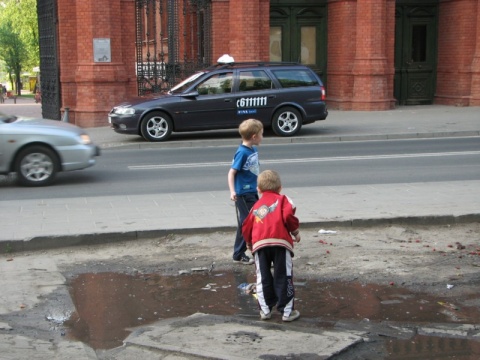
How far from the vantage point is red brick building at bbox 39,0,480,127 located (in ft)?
75.6

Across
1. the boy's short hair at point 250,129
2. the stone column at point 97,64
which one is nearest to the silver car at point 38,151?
the boy's short hair at point 250,129

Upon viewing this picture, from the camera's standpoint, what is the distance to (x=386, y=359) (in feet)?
16.8

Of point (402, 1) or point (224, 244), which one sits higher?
point (402, 1)

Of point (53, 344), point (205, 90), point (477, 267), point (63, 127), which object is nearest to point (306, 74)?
point (205, 90)

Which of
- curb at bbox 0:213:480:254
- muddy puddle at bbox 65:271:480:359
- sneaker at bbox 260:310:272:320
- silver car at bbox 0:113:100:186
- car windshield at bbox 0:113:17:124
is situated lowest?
muddy puddle at bbox 65:271:480:359

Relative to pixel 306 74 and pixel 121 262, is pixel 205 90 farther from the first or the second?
pixel 121 262

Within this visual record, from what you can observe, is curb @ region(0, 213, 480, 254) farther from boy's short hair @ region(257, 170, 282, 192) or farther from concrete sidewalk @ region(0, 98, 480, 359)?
boy's short hair @ region(257, 170, 282, 192)

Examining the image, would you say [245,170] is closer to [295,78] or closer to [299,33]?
[295,78]

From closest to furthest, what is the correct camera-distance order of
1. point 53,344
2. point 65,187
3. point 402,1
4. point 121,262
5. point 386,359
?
1. point 386,359
2. point 53,344
3. point 121,262
4. point 65,187
5. point 402,1

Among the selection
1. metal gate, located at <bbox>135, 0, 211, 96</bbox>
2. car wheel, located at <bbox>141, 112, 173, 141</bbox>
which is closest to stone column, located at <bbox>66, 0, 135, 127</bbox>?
metal gate, located at <bbox>135, 0, 211, 96</bbox>

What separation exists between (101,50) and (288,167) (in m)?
10.3

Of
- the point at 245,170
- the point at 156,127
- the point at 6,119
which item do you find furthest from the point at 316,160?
the point at 245,170

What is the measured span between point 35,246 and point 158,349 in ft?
11.9

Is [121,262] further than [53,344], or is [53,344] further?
[121,262]
